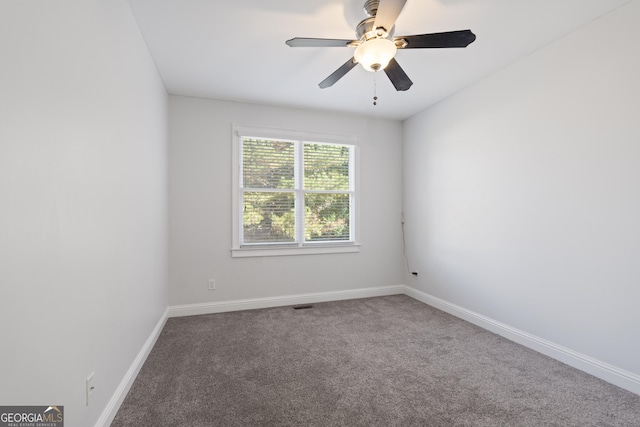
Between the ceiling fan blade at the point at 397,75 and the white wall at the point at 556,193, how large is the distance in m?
1.25

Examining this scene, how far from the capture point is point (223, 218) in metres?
3.64

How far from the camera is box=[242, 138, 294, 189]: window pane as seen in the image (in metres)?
3.78

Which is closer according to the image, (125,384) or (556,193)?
(125,384)

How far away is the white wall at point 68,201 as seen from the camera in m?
0.91

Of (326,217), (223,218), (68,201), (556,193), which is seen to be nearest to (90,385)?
(68,201)

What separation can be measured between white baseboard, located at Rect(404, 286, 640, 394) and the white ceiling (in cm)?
256

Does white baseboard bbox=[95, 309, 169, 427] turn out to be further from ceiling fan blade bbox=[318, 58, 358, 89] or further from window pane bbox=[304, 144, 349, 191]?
ceiling fan blade bbox=[318, 58, 358, 89]

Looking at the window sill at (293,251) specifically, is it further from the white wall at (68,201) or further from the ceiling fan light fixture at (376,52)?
the ceiling fan light fixture at (376,52)

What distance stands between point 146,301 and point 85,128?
1631mm

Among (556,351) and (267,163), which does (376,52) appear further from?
(556,351)

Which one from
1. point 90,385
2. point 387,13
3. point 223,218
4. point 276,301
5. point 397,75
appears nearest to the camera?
point 90,385

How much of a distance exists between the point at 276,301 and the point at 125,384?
6.60ft

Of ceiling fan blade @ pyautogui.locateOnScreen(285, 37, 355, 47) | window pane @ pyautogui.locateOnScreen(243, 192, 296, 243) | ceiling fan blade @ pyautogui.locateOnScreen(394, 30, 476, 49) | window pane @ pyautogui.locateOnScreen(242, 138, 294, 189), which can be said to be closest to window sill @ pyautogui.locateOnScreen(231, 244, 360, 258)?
window pane @ pyautogui.locateOnScreen(243, 192, 296, 243)

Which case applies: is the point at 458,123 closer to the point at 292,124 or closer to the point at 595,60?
the point at 595,60
